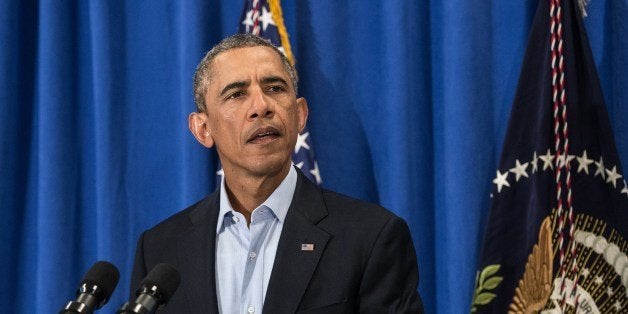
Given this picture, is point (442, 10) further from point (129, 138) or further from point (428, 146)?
point (129, 138)

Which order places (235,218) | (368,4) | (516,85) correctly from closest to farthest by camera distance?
(235,218)
(516,85)
(368,4)

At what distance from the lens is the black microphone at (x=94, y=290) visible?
59.1 inches

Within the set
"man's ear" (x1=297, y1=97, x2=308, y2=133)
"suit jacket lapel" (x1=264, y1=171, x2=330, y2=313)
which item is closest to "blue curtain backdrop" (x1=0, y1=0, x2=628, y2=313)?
"man's ear" (x1=297, y1=97, x2=308, y2=133)

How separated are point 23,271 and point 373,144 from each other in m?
1.52

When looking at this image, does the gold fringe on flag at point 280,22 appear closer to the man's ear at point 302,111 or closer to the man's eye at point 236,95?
the man's ear at point 302,111

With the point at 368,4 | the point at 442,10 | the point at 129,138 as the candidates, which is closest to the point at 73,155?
the point at 129,138

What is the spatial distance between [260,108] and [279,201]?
0.85 ft

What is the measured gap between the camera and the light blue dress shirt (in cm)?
223

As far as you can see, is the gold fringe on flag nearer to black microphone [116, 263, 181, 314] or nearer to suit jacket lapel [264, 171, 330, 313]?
suit jacket lapel [264, 171, 330, 313]

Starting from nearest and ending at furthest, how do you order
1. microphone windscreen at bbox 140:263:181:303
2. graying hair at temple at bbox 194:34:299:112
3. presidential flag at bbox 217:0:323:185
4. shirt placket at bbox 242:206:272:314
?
1. microphone windscreen at bbox 140:263:181:303
2. shirt placket at bbox 242:206:272:314
3. graying hair at temple at bbox 194:34:299:112
4. presidential flag at bbox 217:0:323:185

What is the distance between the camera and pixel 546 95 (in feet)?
9.61

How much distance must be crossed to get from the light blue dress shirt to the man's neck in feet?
0.09

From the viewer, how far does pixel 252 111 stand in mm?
2328

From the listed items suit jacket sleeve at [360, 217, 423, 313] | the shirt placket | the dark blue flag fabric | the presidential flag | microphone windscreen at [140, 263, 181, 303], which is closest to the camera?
microphone windscreen at [140, 263, 181, 303]
